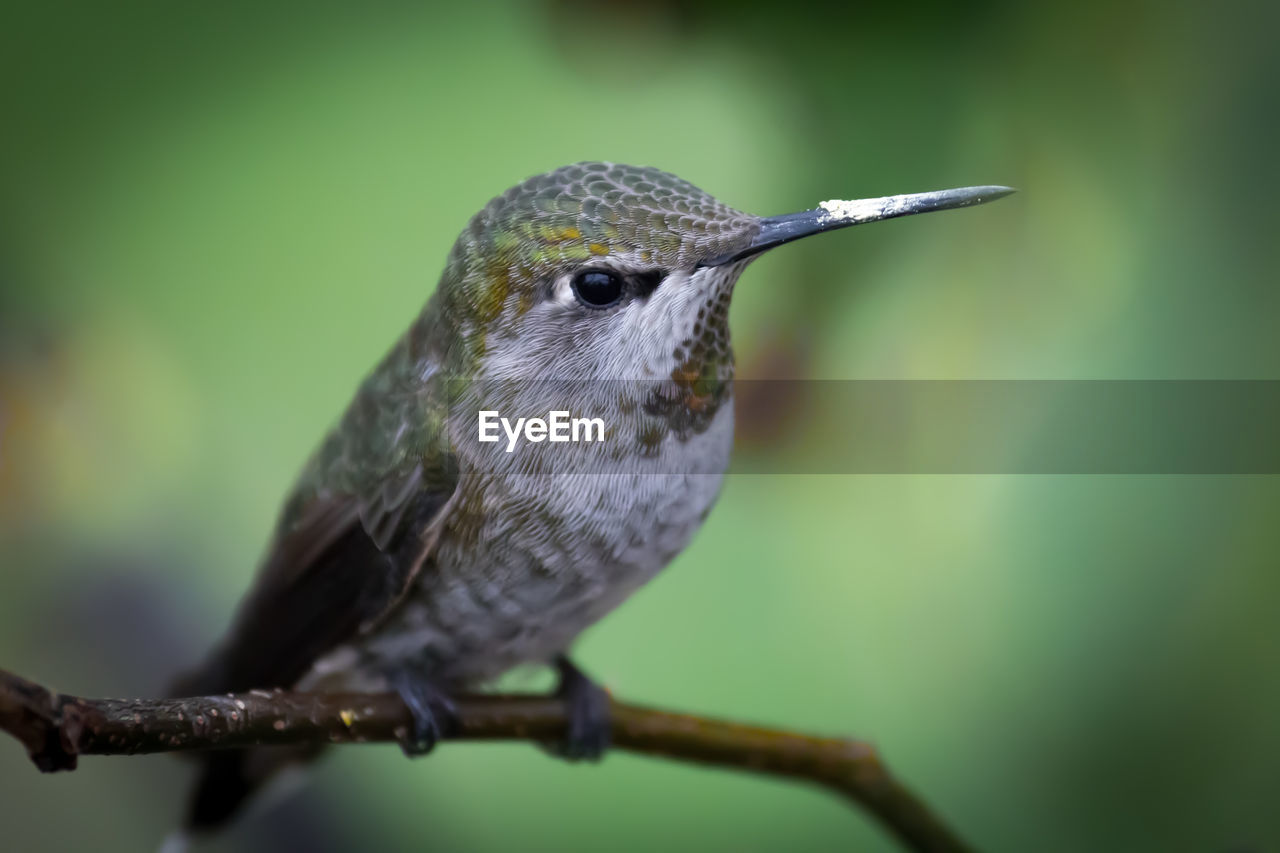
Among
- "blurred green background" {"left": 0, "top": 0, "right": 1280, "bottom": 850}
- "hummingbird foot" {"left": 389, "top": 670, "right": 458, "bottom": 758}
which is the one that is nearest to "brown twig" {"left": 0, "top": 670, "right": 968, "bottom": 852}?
"hummingbird foot" {"left": 389, "top": 670, "right": 458, "bottom": 758}

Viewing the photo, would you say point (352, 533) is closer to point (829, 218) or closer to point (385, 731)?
point (385, 731)

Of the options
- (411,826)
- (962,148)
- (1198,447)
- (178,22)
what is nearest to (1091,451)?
(1198,447)

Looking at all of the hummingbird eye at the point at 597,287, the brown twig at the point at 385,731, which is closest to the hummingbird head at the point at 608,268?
the hummingbird eye at the point at 597,287

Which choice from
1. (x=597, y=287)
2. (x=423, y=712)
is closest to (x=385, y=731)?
(x=423, y=712)

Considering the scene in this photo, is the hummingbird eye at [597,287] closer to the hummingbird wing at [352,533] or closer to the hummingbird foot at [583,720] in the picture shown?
the hummingbird wing at [352,533]

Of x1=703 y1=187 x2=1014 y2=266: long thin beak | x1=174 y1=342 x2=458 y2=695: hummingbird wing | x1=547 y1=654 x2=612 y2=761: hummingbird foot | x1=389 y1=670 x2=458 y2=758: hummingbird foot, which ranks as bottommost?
x1=547 y1=654 x2=612 y2=761: hummingbird foot

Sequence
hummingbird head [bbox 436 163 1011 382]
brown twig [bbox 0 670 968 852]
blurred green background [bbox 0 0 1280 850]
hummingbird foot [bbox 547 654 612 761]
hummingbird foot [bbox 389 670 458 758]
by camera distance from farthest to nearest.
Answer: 1. blurred green background [bbox 0 0 1280 850]
2. hummingbird foot [bbox 547 654 612 761]
3. hummingbird foot [bbox 389 670 458 758]
4. hummingbird head [bbox 436 163 1011 382]
5. brown twig [bbox 0 670 968 852]

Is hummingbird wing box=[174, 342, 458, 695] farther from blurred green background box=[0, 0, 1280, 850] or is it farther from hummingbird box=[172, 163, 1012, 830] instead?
blurred green background box=[0, 0, 1280, 850]
